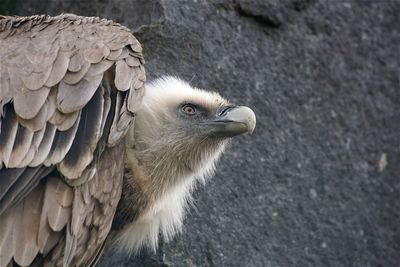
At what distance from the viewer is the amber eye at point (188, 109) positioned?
4473 mm

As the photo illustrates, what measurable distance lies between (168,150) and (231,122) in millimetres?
293

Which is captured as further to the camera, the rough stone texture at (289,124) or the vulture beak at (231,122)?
the rough stone texture at (289,124)

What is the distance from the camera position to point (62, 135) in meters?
3.72

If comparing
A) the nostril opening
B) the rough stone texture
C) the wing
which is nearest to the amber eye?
the nostril opening

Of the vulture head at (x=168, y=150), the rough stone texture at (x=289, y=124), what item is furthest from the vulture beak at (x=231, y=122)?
the rough stone texture at (x=289, y=124)

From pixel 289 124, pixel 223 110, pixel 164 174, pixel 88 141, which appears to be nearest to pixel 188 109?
pixel 223 110

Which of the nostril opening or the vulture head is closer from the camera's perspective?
the vulture head

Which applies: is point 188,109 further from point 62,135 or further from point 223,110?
point 62,135

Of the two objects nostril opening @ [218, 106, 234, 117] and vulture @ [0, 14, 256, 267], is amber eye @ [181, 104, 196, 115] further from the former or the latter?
nostril opening @ [218, 106, 234, 117]

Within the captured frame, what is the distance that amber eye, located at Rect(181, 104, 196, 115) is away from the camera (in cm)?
447

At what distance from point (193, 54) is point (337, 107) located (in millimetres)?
954

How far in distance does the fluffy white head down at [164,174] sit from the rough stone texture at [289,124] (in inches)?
14.9

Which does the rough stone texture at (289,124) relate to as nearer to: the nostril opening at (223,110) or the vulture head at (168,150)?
the vulture head at (168,150)

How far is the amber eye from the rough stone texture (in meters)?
0.65
